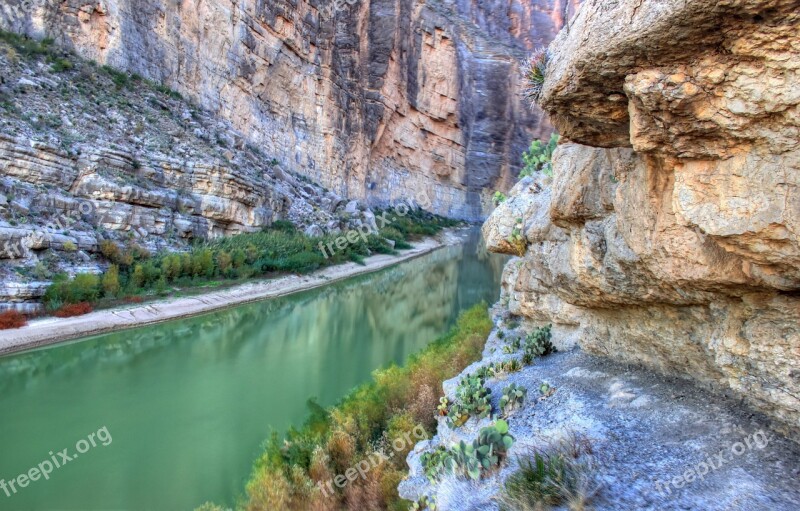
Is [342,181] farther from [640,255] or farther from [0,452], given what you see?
[640,255]

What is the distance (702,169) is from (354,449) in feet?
18.3

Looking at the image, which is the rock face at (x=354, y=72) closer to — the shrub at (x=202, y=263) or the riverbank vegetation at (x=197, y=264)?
the riverbank vegetation at (x=197, y=264)

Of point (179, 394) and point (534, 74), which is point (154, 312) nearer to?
point (179, 394)

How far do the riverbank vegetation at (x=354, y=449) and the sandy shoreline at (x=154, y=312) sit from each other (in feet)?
34.3

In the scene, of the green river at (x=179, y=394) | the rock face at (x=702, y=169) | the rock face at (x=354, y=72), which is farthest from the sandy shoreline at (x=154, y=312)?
the rock face at (x=702, y=169)

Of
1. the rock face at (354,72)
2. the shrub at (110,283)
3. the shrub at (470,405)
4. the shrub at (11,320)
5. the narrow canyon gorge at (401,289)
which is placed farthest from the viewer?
the rock face at (354,72)

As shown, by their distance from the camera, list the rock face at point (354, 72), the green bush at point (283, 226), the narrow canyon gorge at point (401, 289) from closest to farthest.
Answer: the narrow canyon gorge at point (401, 289) < the rock face at point (354, 72) < the green bush at point (283, 226)

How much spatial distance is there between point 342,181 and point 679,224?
41.0 m

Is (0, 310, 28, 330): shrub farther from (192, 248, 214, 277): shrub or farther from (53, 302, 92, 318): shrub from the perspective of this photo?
(192, 248, 214, 277): shrub

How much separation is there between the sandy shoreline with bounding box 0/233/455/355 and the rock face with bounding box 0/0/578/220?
15.2 m

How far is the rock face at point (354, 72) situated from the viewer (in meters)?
28.1

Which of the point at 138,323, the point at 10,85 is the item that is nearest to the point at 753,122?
the point at 138,323

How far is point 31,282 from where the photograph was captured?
14.8 meters

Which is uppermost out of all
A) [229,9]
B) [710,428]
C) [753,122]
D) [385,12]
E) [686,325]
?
[385,12]
